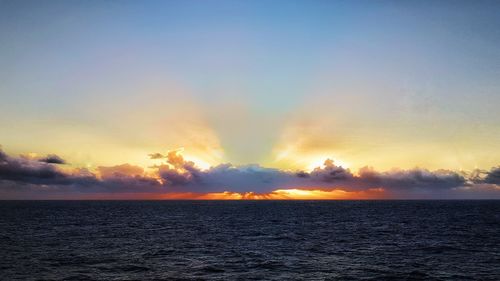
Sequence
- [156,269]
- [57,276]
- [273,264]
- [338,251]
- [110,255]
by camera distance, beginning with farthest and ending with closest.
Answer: [338,251] → [110,255] → [273,264] → [156,269] → [57,276]

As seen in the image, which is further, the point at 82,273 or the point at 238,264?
the point at 238,264

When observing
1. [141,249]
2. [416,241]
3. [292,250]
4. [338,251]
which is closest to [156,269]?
[141,249]

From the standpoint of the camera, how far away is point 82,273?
44844 millimetres

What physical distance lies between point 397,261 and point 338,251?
10299 mm

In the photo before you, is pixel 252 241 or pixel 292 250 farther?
pixel 252 241

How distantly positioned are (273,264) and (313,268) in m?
5.31

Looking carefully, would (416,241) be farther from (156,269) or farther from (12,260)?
(12,260)

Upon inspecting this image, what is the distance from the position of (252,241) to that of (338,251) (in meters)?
18.9

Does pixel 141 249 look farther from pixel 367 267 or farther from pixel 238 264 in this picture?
pixel 367 267

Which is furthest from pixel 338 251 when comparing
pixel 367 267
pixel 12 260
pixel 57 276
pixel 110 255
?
pixel 12 260

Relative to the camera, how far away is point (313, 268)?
48250mm

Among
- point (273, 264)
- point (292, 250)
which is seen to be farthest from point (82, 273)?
point (292, 250)

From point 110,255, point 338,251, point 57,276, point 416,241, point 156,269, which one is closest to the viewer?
point 57,276

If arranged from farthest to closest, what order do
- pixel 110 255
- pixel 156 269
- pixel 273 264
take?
pixel 110 255 → pixel 273 264 → pixel 156 269
